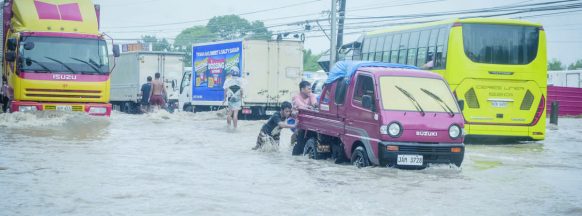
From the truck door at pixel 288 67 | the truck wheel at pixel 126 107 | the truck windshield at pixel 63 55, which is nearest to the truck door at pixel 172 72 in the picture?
the truck wheel at pixel 126 107

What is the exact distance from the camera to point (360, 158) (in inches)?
492

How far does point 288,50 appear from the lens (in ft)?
96.4

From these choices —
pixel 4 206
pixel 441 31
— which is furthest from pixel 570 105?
pixel 4 206

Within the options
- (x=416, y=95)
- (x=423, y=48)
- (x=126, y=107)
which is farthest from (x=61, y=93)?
(x=126, y=107)

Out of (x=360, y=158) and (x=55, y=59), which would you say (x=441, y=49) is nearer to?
(x=360, y=158)

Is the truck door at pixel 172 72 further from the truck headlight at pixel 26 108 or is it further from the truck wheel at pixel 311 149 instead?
the truck wheel at pixel 311 149

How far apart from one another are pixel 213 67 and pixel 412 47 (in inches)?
435

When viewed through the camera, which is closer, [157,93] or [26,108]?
[26,108]

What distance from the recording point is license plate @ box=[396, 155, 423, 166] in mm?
12023

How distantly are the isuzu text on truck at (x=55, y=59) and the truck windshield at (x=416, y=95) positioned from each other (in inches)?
428

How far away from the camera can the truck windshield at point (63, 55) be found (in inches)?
822

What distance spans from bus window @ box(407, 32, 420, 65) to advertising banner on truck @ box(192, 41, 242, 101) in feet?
26.5

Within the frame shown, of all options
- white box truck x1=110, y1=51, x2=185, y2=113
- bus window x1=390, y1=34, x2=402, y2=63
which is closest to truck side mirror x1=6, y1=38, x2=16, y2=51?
bus window x1=390, y1=34, x2=402, y2=63

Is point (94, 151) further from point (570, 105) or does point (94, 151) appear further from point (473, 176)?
point (570, 105)
